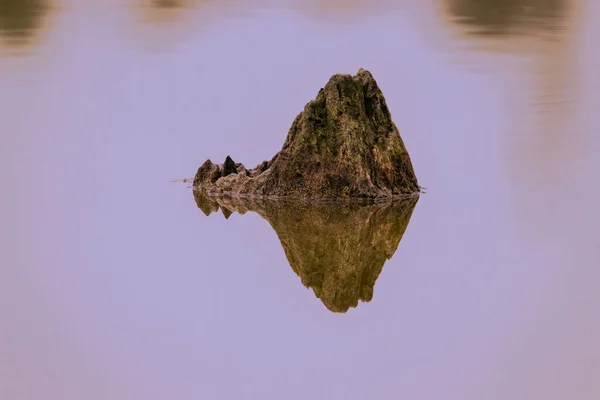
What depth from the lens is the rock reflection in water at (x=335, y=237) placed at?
1302 centimetres

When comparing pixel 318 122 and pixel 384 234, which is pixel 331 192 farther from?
pixel 384 234

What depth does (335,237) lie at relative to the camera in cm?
1619

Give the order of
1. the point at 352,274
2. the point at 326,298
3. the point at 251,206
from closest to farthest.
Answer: the point at 326,298, the point at 352,274, the point at 251,206

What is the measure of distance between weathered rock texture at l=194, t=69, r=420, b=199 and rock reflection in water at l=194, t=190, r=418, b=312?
0.55 meters

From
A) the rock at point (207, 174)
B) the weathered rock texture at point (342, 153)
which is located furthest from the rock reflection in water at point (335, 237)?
the rock at point (207, 174)

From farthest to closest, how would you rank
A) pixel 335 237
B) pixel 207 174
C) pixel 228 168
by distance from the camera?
pixel 207 174, pixel 228 168, pixel 335 237

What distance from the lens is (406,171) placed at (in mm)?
21750

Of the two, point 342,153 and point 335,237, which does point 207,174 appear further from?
point 335,237

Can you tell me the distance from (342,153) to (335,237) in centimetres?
487

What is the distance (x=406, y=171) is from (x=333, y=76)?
2.12 metres

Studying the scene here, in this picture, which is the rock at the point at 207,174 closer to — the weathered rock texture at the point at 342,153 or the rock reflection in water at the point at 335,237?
the rock reflection in water at the point at 335,237

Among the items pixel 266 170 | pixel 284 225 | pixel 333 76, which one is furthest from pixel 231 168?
pixel 284 225

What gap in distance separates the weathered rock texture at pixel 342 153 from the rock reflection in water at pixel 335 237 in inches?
21.5

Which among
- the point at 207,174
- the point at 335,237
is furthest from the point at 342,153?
the point at 335,237
